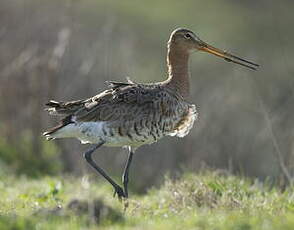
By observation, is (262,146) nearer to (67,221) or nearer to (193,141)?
(193,141)

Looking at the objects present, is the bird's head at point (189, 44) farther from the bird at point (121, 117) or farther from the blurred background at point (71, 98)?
the blurred background at point (71, 98)

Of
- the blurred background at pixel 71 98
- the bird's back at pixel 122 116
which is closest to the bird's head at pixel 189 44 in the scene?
the bird's back at pixel 122 116

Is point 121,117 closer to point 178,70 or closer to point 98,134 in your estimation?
point 98,134

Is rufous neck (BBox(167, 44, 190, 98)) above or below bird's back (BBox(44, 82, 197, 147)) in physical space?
above

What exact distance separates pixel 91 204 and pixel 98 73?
12.5 metres

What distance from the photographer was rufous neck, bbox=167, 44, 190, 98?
11422mm

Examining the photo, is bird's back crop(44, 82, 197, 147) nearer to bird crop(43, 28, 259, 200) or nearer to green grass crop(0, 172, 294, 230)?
bird crop(43, 28, 259, 200)

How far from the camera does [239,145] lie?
652 inches

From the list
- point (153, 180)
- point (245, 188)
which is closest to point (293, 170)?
point (245, 188)

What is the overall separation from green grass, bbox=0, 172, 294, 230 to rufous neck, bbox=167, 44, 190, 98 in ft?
4.01

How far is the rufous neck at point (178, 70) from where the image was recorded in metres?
11.4

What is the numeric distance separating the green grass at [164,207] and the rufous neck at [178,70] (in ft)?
4.01

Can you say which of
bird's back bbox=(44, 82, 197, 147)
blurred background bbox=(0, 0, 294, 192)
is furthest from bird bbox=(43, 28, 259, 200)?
blurred background bbox=(0, 0, 294, 192)

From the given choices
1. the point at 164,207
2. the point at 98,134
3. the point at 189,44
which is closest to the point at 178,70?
the point at 189,44
